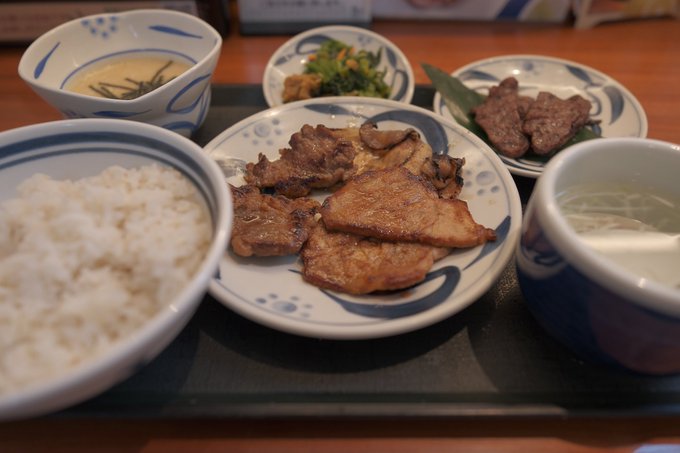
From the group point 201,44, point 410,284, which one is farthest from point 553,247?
point 201,44

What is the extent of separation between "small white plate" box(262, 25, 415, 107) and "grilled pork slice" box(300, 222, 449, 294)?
4.51 ft

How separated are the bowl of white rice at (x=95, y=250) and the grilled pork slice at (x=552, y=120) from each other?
5.90 feet

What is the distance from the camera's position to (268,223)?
1847 mm

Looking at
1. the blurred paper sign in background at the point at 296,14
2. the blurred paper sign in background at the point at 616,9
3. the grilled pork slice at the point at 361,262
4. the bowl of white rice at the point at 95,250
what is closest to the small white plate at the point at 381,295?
the grilled pork slice at the point at 361,262

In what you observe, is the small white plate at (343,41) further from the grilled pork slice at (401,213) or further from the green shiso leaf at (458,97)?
the grilled pork slice at (401,213)

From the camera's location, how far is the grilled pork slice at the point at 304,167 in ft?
6.86

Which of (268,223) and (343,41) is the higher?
(343,41)

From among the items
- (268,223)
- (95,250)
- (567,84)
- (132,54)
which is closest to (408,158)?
(268,223)

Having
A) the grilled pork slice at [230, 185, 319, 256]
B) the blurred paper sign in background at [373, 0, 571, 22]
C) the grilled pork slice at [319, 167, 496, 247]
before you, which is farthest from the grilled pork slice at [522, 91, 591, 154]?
the blurred paper sign in background at [373, 0, 571, 22]

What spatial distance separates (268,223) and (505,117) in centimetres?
157

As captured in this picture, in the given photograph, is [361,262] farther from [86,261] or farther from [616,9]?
[616,9]

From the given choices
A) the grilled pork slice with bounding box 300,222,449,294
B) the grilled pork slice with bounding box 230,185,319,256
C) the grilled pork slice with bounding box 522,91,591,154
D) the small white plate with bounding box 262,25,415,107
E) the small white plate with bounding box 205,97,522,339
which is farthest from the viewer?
the small white plate with bounding box 262,25,415,107

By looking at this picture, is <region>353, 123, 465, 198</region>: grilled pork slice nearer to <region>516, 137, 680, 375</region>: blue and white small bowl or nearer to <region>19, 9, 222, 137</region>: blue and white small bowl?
<region>516, 137, 680, 375</region>: blue and white small bowl

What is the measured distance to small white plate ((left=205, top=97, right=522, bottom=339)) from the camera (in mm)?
1519
